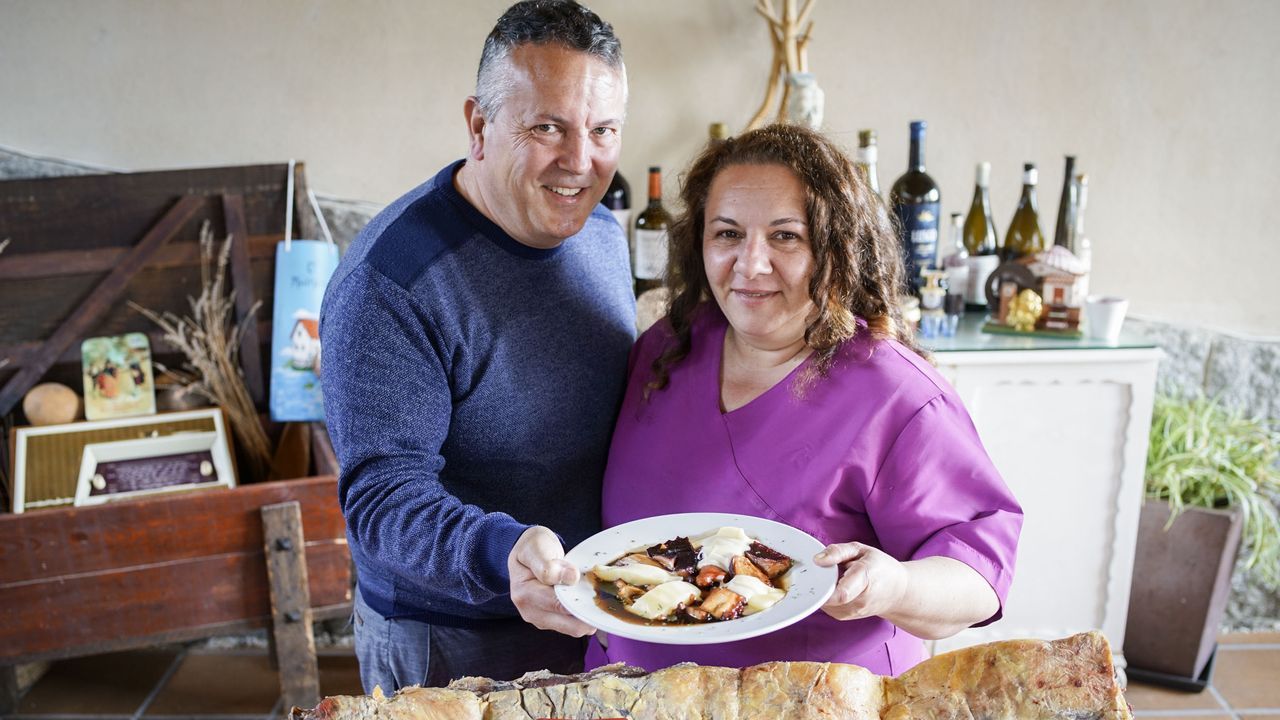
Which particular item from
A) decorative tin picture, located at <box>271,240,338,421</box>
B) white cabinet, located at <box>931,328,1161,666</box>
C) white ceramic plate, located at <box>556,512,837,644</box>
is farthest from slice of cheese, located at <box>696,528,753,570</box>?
decorative tin picture, located at <box>271,240,338,421</box>

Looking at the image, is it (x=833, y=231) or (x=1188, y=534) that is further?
(x=1188, y=534)

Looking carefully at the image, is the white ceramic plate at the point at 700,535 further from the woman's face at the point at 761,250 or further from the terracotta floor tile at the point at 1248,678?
the terracotta floor tile at the point at 1248,678

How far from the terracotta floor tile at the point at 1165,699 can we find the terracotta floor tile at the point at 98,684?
9.29ft

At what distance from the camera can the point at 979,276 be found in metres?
2.72

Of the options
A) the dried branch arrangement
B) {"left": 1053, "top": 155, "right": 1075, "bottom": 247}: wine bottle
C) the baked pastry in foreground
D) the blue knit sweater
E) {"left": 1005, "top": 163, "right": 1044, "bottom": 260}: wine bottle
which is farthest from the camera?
{"left": 1005, "top": 163, "right": 1044, "bottom": 260}: wine bottle

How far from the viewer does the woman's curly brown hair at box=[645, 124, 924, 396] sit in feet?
4.47

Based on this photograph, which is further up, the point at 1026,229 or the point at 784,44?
the point at 784,44

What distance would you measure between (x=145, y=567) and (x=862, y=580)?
6.35 ft

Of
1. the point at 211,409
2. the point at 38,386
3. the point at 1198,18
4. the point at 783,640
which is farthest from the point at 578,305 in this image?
the point at 1198,18

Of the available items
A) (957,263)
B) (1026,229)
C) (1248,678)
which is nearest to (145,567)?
(957,263)

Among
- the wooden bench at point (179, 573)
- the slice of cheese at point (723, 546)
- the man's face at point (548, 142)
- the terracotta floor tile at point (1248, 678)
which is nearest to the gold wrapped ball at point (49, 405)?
the wooden bench at point (179, 573)

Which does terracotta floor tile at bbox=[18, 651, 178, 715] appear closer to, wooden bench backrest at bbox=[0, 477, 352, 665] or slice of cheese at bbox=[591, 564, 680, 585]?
wooden bench backrest at bbox=[0, 477, 352, 665]

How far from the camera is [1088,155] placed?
116 inches

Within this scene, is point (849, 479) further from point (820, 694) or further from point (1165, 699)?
point (1165, 699)
